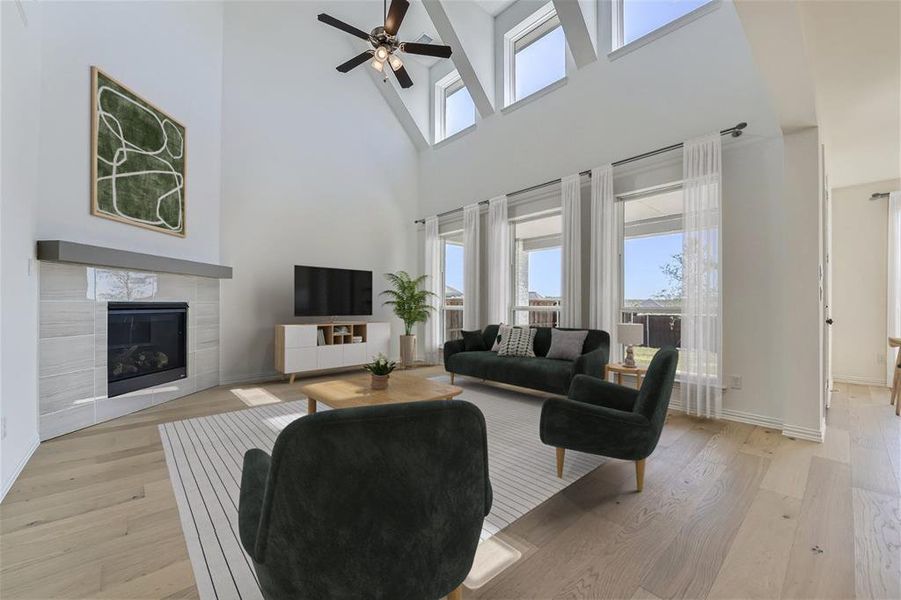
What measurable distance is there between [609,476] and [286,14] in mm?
7070

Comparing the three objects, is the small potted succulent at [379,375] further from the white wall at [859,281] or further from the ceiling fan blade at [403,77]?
the white wall at [859,281]

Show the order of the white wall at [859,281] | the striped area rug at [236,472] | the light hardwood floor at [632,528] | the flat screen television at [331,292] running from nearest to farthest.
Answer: the light hardwood floor at [632,528] < the striped area rug at [236,472] < the white wall at [859,281] < the flat screen television at [331,292]

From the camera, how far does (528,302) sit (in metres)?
5.43

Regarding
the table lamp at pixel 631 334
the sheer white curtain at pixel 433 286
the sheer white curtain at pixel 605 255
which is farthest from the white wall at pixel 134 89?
the table lamp at pixel 631 334

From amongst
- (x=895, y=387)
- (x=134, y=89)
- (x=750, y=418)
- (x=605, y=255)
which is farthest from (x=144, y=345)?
(x=895, y=387)

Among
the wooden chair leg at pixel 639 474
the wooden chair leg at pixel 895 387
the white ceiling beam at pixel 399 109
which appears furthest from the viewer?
the white ceiling beam at pixel 399 109

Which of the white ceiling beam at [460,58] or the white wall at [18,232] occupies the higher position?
the white ceiling beam at [460,58]

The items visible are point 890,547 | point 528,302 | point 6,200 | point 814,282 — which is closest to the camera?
point 890,547

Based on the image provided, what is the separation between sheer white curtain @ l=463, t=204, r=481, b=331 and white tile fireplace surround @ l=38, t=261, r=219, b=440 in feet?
12.5

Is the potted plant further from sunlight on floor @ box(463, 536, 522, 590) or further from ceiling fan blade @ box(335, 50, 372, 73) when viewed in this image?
sunlight on floor @ box(463, 536, 522, 590)

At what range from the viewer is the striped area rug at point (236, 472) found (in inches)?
60.7

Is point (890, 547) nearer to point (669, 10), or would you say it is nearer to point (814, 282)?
point (814, 282)

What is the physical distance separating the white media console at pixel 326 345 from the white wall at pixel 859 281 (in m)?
6.49

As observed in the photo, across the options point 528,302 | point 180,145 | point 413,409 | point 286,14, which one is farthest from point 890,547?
point 286,14
